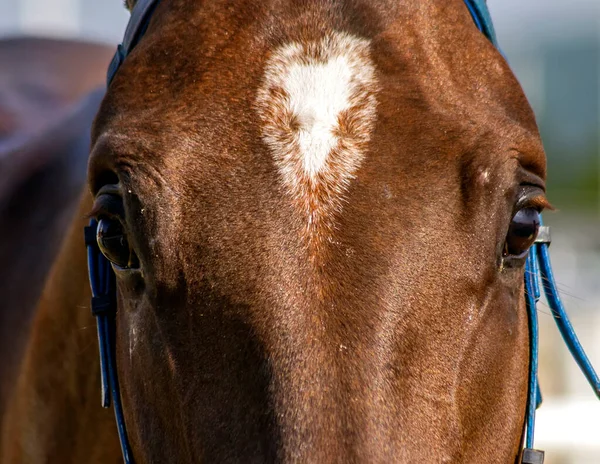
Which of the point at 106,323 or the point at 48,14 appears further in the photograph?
the point at 48,14

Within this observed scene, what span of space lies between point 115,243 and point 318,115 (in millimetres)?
516

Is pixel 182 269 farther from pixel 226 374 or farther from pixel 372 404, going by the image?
pixel 372 404

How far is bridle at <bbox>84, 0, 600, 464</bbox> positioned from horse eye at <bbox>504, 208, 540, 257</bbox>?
0.25 m

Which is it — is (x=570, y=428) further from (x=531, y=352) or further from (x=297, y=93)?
(x=297, y=93)

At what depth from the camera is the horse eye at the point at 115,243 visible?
6.69 feet

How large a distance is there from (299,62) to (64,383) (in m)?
1.28

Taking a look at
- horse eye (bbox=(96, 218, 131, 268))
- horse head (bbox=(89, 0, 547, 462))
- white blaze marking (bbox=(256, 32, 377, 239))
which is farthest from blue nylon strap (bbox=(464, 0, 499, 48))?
horse eye (bbox=(96, 218, 131, 268))

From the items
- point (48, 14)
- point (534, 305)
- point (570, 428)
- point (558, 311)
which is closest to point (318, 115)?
point (534, 305)

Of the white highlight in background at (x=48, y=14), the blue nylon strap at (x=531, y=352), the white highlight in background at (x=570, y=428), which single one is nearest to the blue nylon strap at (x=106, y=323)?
the blue nylon strap at (x=531, y=352)

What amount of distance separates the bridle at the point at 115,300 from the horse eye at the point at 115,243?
0.99 ft

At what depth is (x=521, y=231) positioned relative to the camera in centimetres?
197

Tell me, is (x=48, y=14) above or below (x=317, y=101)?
above

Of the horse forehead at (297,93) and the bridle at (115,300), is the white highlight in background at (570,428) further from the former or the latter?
the horse forehead at (297,93)

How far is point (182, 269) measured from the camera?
1872 mm
